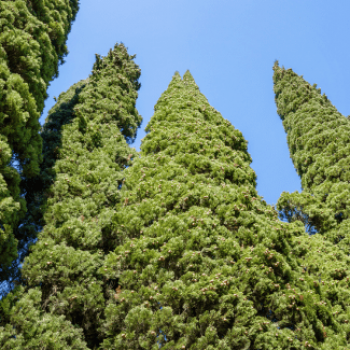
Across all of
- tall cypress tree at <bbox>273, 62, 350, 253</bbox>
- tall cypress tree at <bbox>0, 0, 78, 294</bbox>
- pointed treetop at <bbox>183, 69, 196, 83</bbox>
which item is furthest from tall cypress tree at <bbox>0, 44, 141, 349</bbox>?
tall cypress tree at <bbox>273, 62, 350, 253</bbox>

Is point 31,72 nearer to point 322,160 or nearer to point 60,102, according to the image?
point 60,102

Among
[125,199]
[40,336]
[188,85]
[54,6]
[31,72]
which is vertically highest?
[54,6]

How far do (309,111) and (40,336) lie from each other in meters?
11.1

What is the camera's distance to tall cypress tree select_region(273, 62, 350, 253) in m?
8.23

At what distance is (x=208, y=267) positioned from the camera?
5.01m

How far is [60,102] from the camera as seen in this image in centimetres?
907

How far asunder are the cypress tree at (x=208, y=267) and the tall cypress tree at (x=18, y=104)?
66.1 inches

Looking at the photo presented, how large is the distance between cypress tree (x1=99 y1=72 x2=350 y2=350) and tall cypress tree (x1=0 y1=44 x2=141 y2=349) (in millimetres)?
365

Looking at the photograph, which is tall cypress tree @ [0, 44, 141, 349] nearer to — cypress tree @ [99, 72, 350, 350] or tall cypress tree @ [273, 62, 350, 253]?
cypress tree @ [99, 72, 350, 350]

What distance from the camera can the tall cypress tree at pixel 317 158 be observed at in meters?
8.23

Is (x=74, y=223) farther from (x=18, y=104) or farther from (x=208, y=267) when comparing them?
(x=208, y=267)

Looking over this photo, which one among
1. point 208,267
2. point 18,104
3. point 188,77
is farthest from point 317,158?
point 18,104

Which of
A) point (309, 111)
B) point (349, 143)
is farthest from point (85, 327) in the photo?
point (309, 111)

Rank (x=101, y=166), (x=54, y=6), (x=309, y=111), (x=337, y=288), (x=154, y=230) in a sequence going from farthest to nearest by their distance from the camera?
1. (x=309, y=111)
2. (x=54, y=6)
3. (x=101, y=166)
4. (x=337, y=288)
5. (x=154, y=230)
